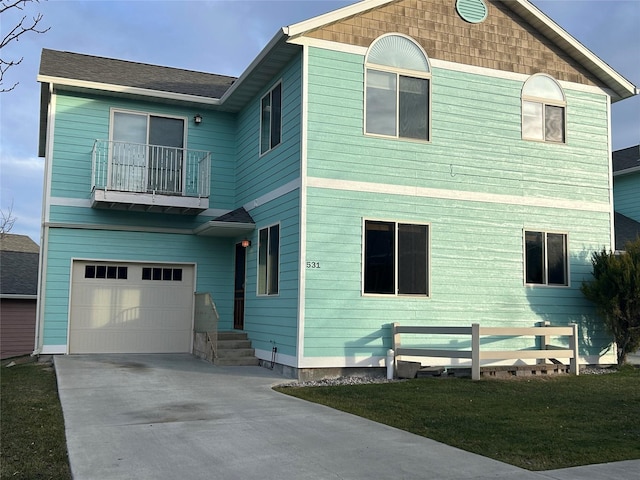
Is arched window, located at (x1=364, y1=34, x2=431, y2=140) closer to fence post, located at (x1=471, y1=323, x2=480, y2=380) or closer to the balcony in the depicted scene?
fence post, located at (x1=471, y1=323, x2=480, y2=380)

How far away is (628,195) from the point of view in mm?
21125

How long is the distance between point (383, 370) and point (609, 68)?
8296mm

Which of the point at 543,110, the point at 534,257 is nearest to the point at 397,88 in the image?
the point at 543,110

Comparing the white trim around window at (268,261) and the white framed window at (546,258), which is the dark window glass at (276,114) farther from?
the white framed window at (546,258)

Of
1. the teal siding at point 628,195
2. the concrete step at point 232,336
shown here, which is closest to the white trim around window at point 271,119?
the concrete step at point 232,336

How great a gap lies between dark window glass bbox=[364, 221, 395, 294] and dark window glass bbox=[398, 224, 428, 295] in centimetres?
18

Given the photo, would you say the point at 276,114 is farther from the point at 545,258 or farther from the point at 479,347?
the point at 545,258

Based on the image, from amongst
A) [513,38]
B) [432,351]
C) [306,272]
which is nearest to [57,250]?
[306,272]

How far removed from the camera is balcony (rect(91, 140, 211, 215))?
13969 millimetres

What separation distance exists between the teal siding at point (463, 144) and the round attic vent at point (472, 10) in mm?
1189

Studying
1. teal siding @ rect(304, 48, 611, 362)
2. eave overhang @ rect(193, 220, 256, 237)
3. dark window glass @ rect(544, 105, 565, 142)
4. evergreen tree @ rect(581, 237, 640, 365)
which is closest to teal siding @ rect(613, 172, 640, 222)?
teal siding @ rect(304, 48, 611, 362)

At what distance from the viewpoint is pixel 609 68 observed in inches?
546

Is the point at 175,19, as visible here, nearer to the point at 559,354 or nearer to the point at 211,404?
the point at 211,404

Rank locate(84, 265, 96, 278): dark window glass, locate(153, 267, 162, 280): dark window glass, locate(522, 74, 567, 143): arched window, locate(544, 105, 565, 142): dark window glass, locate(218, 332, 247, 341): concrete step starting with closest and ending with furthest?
locate(522, 74, 567, 143): arched window → locate(544, 105, 565, 142): dark window glass → locate(218, 332, 247, 341): concrete step → locate(84, 265, 96, 278): dark window glass → locate(153, 267, 162, 280): dark window glass
